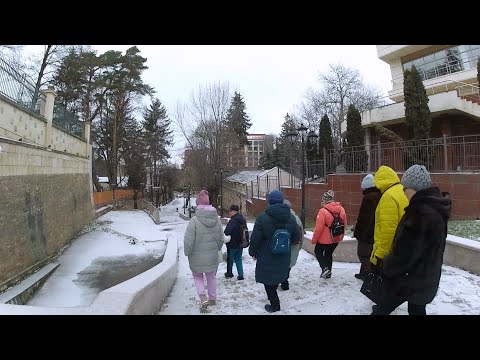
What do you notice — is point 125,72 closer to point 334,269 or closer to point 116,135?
point 116,135

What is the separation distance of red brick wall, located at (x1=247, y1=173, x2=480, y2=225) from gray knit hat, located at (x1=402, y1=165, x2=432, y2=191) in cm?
754

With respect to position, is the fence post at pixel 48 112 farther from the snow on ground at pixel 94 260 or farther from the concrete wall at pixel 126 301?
the concrete wall at pixel 126 301

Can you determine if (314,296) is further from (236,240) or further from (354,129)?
(354,129)

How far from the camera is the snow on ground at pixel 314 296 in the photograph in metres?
4.04

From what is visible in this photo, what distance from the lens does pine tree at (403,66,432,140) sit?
1535 cm

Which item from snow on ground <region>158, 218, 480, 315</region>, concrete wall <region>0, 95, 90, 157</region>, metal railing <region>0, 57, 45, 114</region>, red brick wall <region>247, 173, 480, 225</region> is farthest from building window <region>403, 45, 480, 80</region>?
metal railing <region>0, 57, 45, 114</region>

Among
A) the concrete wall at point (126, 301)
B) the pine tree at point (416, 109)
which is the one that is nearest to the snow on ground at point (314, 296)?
the concrete wall at point (126, 301)

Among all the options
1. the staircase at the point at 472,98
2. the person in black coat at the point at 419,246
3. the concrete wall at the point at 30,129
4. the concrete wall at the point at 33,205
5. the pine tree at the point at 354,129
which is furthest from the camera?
the pine tree at the point at 354,129

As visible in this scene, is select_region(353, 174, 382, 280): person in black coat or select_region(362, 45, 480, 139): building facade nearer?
select_region(353, 174, 382, 280): person in black coat

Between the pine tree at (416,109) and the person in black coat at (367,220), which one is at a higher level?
the pine tree at (416,109)

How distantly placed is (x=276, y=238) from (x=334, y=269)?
2713mm

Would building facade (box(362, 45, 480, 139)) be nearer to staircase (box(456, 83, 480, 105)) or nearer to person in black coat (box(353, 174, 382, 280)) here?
staircase (box(456, 83, 480, 105))

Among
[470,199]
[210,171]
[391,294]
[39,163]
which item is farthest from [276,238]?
[210,171]

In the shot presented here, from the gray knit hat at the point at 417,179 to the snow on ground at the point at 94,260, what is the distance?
8801 mm
